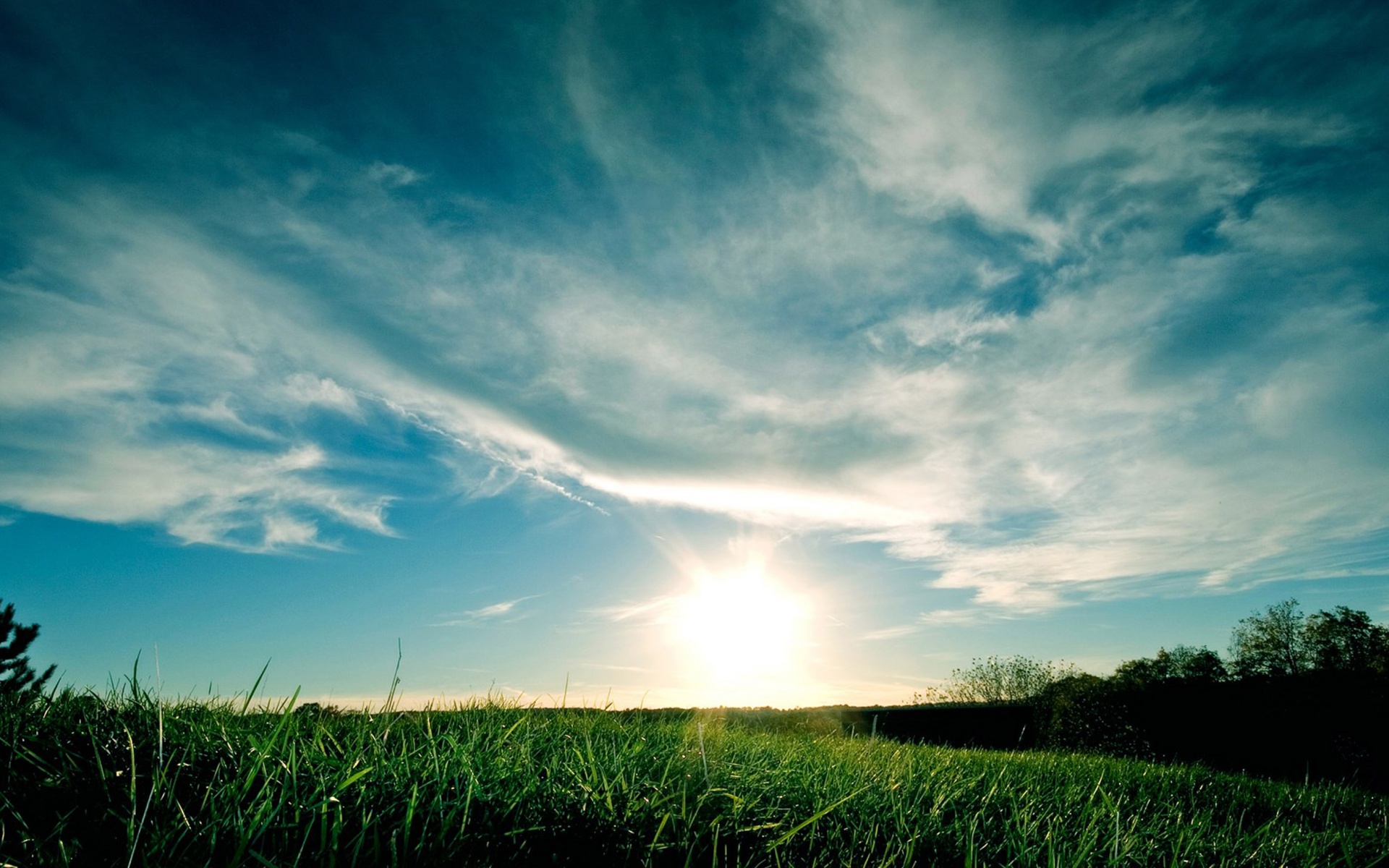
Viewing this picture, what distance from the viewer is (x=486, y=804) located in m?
1.96

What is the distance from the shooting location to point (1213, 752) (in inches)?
619

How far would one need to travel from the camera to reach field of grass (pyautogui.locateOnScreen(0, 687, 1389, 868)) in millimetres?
1557

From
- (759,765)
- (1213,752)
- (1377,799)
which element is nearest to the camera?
(759,765)

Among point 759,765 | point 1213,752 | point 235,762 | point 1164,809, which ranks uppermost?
point 235,762

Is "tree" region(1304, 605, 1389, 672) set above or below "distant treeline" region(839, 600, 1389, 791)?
above

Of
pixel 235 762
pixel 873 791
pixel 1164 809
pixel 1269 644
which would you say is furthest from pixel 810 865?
pixel 1269 644

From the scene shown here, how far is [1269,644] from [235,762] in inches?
1758

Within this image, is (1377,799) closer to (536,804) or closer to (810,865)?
(810,865)

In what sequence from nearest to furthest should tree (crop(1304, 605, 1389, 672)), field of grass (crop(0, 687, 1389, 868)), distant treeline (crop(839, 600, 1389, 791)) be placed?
field of grass (crop(0, 687, 1389, 868)) < distant treeline (crop(839, 600, 1389, 791)) < tree (crop(1304, 605, 1389, 672))

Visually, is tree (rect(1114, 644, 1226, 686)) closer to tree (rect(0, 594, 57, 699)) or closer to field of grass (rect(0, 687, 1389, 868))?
field of grass (rect(0, 687, 1389, 868))

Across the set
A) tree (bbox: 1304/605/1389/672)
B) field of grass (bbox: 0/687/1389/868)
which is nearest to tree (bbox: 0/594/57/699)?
field of grass (bbox: 0/687/1389/868)

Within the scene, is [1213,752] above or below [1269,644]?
below

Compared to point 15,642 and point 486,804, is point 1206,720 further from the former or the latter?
point 15,642

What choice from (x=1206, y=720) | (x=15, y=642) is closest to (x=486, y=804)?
(x=1206, y=720)
